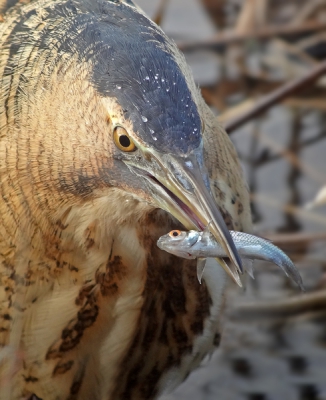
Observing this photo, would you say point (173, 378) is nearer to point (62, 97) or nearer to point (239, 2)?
point (62, 97)

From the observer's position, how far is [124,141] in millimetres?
1385

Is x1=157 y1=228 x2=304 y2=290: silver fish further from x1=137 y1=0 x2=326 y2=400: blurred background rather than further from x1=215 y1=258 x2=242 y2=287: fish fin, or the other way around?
x1=137 y1=0 x2=326 y2=400: blurred background

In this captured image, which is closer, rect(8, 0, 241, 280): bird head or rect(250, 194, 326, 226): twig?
rect(8, 0, 241, 280): bird head

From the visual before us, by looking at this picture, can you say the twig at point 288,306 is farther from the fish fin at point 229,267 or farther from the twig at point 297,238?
the fish fin at point 229,267

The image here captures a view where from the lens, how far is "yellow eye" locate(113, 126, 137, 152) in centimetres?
137

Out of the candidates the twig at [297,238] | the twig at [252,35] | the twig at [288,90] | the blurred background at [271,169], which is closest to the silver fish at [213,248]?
the blurred background at [271,169]

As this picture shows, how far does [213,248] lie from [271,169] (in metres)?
1.64

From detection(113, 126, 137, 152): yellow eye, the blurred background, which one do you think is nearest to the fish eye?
detection(113, 126, 137, 152): yellow eye

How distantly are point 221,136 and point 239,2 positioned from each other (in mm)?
2046

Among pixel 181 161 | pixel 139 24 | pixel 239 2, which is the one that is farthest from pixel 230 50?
pixel 181 161

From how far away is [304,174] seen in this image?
2.92 metres

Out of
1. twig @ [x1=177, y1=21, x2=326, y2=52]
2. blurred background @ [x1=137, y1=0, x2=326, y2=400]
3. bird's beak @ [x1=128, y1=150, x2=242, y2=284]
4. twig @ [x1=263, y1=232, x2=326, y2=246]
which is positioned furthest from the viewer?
twig @ [x1=177, y1=21, x2=326, y2=52]

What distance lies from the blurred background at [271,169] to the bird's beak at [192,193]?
93 centimetres

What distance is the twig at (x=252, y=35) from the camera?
328 cm
